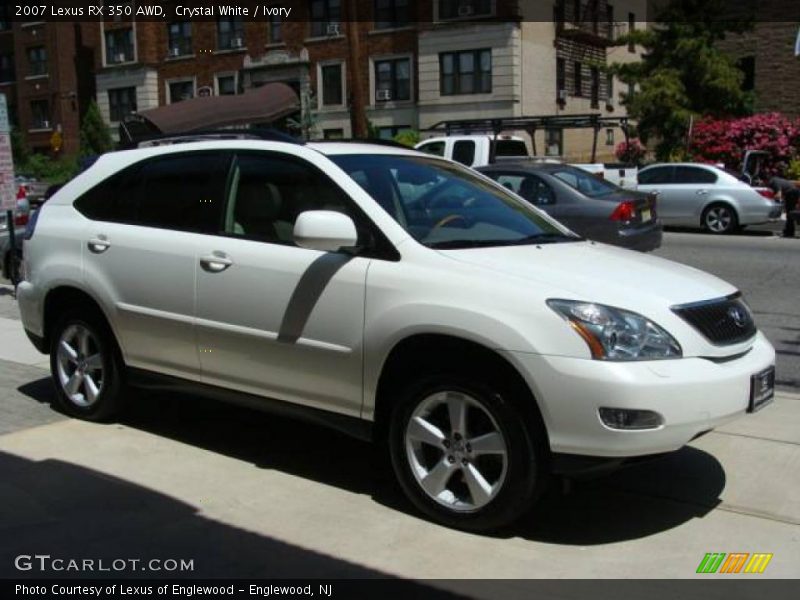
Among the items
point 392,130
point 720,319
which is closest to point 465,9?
point 392,130

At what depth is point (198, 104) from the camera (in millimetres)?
23047

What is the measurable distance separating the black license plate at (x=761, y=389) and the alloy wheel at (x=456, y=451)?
3.76 ft

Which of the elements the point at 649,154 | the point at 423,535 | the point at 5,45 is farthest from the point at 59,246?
the point at 5,45

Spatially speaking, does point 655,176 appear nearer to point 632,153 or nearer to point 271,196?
point 632,153

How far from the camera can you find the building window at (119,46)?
158 ft

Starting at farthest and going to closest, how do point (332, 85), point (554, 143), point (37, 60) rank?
1. point (37, 60)
2. point (332, 85)
3. point (554, 143)

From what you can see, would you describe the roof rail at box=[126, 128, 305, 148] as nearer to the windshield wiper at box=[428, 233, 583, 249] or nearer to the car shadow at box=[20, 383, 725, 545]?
the windshield wiper at box=[428, 233, 583, 249]

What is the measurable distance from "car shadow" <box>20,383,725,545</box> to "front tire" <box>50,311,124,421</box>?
0.90 ft

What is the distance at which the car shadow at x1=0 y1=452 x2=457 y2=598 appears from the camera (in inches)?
143

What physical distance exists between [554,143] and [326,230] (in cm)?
3496

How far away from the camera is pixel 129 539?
12.9 feet

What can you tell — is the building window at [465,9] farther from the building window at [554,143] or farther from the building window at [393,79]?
the building window at [554,143]

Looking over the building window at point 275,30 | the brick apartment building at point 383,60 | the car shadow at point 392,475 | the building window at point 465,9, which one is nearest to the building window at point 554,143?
the brick apartment building at point 383,60

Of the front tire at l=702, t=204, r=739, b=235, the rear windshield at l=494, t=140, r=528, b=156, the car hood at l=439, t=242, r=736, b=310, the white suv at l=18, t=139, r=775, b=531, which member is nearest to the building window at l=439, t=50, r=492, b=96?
the rear windshield at l=494, t=140, r=528, b=156
